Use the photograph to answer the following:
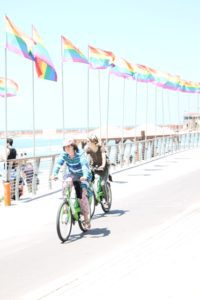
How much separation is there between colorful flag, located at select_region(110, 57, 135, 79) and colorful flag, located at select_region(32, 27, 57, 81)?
11.3 meters

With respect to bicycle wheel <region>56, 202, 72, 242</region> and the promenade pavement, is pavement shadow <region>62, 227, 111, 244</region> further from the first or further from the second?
the promenade pavement

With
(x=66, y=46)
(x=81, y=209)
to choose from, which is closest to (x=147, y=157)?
(x=66, y=46)

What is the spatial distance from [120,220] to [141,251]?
3102mm

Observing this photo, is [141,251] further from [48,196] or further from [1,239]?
[48,196]

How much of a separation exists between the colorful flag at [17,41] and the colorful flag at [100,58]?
10.2 m

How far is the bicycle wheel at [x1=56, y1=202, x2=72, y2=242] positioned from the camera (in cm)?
815

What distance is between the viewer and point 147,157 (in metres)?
30.2

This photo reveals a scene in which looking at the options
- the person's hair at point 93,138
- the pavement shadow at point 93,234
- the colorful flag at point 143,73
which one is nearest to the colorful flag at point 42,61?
the person's hair at point 93,138

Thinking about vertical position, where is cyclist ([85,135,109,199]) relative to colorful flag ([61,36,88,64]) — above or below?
below

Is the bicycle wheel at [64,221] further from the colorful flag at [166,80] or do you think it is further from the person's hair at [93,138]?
the colorful flag at [166,80]

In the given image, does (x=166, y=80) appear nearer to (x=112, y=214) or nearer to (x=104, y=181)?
(x=104, y=181)

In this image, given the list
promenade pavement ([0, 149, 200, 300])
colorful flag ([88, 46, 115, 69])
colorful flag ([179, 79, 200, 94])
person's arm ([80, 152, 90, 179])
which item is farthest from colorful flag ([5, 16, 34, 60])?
colorful flag ([179, 79, 200, 94])

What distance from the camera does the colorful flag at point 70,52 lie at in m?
20.7

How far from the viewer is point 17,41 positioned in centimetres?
1453
